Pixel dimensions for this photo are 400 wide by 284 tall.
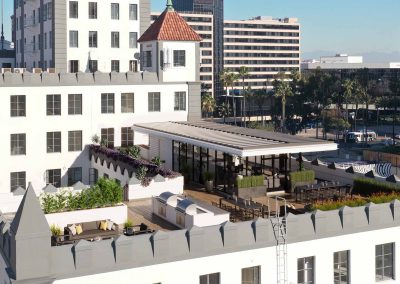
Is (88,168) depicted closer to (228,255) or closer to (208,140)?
(208,140)

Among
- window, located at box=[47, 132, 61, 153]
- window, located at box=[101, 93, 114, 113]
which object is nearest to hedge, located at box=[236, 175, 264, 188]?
window, located at box=[101, 93, 114, 113]

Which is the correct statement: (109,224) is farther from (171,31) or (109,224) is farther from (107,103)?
(171,31)

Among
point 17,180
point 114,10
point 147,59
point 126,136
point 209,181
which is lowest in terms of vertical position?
point 17,180

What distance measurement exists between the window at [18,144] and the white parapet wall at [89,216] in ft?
74.0

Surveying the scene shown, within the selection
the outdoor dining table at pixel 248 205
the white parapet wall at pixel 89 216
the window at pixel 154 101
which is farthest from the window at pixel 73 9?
the white parapet wall at pixel 89 216

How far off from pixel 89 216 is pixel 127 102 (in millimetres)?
24292

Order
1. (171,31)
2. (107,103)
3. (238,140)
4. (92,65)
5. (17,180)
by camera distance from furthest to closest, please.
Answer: (92,65) < (107,103) < (171,31) < (17,180) < (238,140)

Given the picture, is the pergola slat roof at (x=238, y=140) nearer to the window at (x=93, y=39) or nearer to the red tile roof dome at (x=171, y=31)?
the red tile roof dome at (x=171, y=31)

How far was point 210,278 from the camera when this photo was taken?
2425cm

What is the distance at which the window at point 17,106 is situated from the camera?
48.8m

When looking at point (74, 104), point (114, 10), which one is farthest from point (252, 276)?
point (114, 10)

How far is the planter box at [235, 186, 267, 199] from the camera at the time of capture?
34.8 metres

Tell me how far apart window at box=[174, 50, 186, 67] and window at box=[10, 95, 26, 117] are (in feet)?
45.2

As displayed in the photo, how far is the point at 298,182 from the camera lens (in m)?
36.6
